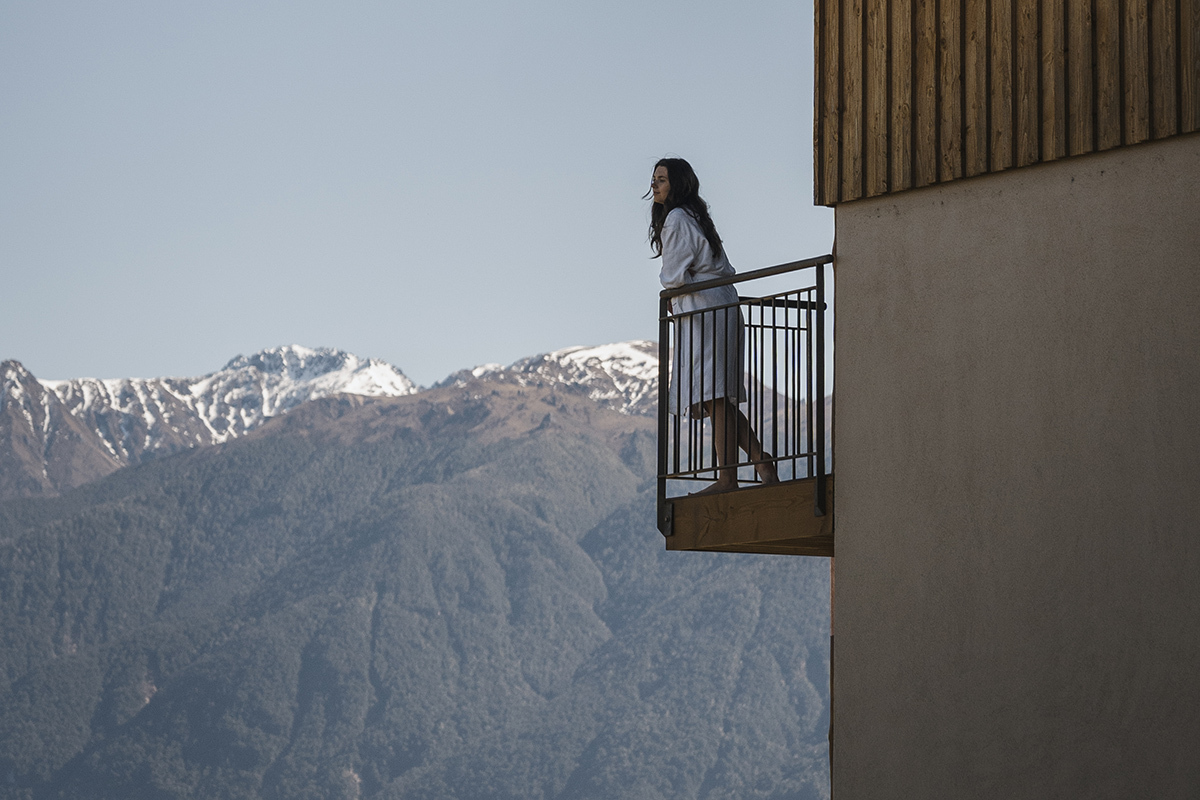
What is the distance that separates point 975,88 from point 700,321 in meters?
1.64

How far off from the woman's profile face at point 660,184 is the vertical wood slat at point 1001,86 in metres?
1.65

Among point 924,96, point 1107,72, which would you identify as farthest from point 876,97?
point 1107,72

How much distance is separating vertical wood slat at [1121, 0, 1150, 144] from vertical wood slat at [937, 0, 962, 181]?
2.20 feet

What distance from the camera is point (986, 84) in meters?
6.00

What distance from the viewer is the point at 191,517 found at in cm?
18638

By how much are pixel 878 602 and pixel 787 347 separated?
1.51 meters

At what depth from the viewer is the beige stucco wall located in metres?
5.26

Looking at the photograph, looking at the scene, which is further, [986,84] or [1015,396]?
[986,84]

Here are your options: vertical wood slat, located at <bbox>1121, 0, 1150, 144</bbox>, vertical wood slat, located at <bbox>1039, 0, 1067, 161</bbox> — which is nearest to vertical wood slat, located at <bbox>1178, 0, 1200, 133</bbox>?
vertical wood slat, located at <bbox>1121, 0, 1150, 144</bbox>

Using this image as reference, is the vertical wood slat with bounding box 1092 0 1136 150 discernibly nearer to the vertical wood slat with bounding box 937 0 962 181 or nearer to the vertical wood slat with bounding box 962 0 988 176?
the vertical wood slat with bounding box 962 0 988 176

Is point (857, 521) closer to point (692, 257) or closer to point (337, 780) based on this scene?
point (692, 257)

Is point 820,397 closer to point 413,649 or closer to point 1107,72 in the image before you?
point 1107,72

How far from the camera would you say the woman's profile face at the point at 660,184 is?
7.17 meters

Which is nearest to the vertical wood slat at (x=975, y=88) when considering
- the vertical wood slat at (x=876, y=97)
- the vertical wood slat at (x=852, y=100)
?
the vertical wood slat at (x=876, y=97)
